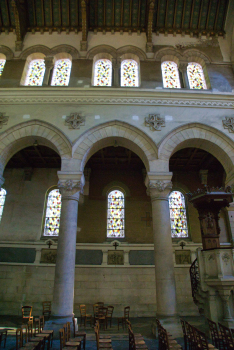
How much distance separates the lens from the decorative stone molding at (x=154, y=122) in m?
9.60

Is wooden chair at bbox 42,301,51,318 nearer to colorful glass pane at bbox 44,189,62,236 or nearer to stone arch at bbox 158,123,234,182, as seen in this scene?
colorful glass pane at bbox 44,189,62,236

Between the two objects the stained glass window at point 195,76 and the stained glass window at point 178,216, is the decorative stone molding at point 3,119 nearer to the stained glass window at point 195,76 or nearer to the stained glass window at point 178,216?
the stained glass window at point 195,76

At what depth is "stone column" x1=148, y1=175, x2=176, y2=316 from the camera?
7520 mm

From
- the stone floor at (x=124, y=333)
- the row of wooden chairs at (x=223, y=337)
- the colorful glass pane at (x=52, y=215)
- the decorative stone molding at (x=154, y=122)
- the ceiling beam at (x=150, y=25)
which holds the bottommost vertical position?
the stone floor at (x=124, y=333)

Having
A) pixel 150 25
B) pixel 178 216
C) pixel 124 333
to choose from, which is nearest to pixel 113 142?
pixel 178 216

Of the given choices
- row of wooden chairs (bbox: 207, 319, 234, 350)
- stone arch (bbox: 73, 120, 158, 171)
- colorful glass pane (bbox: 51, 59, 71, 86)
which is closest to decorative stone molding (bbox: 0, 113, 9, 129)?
colorful glass pane (bbox: 51, 59, 71, 86)

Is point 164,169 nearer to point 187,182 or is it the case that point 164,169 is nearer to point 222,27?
point 187,182

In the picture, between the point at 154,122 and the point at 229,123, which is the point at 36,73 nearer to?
the point at 154,122

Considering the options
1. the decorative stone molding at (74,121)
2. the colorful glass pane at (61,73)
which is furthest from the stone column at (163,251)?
the colorful glass pane at (61,73)

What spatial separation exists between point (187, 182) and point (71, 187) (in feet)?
23.8

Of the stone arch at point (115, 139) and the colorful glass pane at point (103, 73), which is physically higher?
the colorful glass pane at point (103, 73)

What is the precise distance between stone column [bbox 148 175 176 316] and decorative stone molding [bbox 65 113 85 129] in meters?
3.51

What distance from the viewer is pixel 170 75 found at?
11641mm

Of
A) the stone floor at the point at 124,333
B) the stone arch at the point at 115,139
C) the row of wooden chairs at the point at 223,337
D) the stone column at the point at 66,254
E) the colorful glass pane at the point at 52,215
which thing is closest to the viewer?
the row of wooden chairs at the point at 223,337
